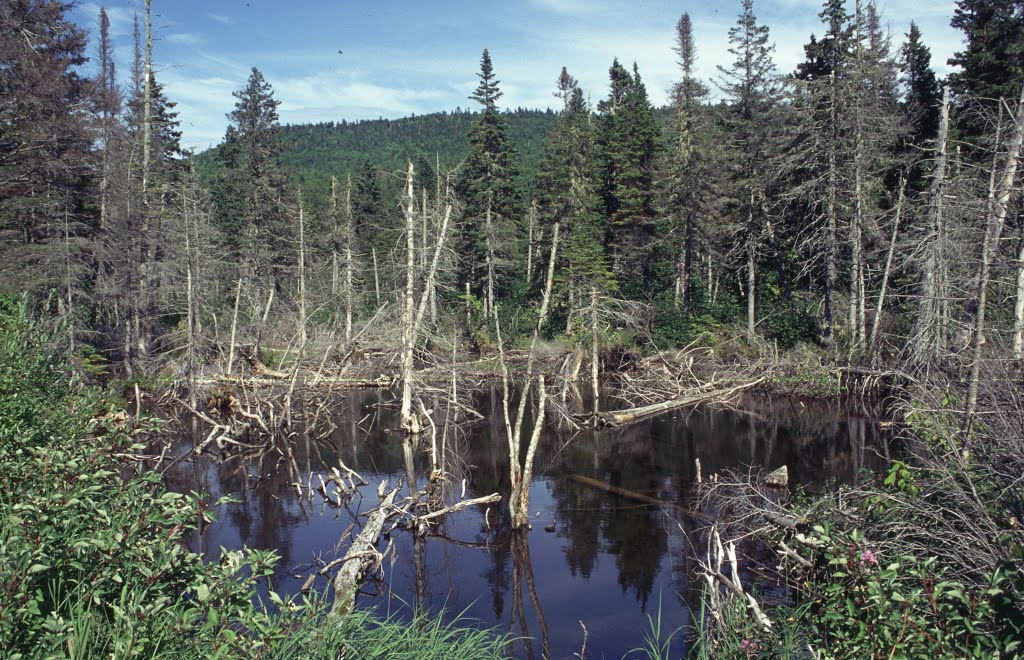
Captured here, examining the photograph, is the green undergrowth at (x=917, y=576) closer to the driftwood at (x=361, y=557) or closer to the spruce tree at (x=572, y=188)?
the driftwood at (x=361, y=557)

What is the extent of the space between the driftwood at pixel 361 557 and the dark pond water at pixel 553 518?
1.89ft

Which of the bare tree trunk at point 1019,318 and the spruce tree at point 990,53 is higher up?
the spruce tree at point 990,53

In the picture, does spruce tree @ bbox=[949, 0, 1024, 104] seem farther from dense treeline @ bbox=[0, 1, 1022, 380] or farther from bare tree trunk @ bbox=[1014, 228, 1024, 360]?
bare tree trunk @ bbox=[1014, 228, 1024, 360]

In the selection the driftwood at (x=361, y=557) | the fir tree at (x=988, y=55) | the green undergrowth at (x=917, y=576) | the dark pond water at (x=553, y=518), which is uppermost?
the fir tree at (x=988, y=55)

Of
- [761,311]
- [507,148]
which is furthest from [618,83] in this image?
[761,311]

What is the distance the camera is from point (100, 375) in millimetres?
29734

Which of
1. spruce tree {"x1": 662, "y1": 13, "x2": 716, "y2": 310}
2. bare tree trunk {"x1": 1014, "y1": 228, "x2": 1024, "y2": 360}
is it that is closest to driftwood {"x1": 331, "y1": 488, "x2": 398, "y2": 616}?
bare tree trunk {"x1": 1014, "y1": 228, "x2": 1024, "y2": 360}

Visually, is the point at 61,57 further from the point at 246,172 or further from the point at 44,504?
the point at 44,504

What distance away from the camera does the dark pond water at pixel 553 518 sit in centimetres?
1159

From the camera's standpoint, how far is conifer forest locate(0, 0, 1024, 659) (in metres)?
5.82

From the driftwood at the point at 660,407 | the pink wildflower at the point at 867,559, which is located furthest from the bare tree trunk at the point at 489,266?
the pink wildflower at the point at 867,559

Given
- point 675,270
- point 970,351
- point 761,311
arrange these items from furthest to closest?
1. point 675,270
2. point 761,311
3. point 970,351

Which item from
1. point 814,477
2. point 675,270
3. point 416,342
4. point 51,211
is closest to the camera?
point 814,477

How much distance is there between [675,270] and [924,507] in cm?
3941
